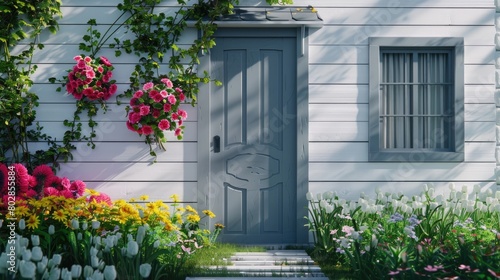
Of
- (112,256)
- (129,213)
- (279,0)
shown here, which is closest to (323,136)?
(279,0)

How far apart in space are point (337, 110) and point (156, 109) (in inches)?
72.7

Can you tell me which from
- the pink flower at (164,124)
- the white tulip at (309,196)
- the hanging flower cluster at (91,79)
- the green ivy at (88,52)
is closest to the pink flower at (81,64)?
the hanging flower cluster at (91,79)

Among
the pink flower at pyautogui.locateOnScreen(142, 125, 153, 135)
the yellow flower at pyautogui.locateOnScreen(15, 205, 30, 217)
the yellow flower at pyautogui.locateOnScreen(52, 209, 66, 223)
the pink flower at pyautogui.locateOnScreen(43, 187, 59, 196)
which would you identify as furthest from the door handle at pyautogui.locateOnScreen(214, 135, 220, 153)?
the yellow flower at pyautogui.locateOnScreen(15, 205, 30, 217)

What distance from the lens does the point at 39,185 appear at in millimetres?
6062

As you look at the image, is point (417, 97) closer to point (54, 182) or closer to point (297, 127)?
point (297, 127)

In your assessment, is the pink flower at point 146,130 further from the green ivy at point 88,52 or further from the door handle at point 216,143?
the door handle at point 216,143

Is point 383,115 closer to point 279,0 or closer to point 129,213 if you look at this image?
point 279,0

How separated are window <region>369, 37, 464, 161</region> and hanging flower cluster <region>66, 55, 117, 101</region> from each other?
110 inches

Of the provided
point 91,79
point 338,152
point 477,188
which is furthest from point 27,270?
point 477,188

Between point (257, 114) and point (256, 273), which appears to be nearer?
point (256, 273)

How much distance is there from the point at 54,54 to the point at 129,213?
226 cm

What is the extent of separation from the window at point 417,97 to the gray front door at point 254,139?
0.99 meters

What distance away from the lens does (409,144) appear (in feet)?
21.6

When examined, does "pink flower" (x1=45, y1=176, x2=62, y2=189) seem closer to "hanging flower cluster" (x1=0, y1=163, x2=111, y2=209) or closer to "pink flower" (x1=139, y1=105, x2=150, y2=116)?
"hanging flower cluster" (x1=0, y1=163, x2=111, y2=209)
